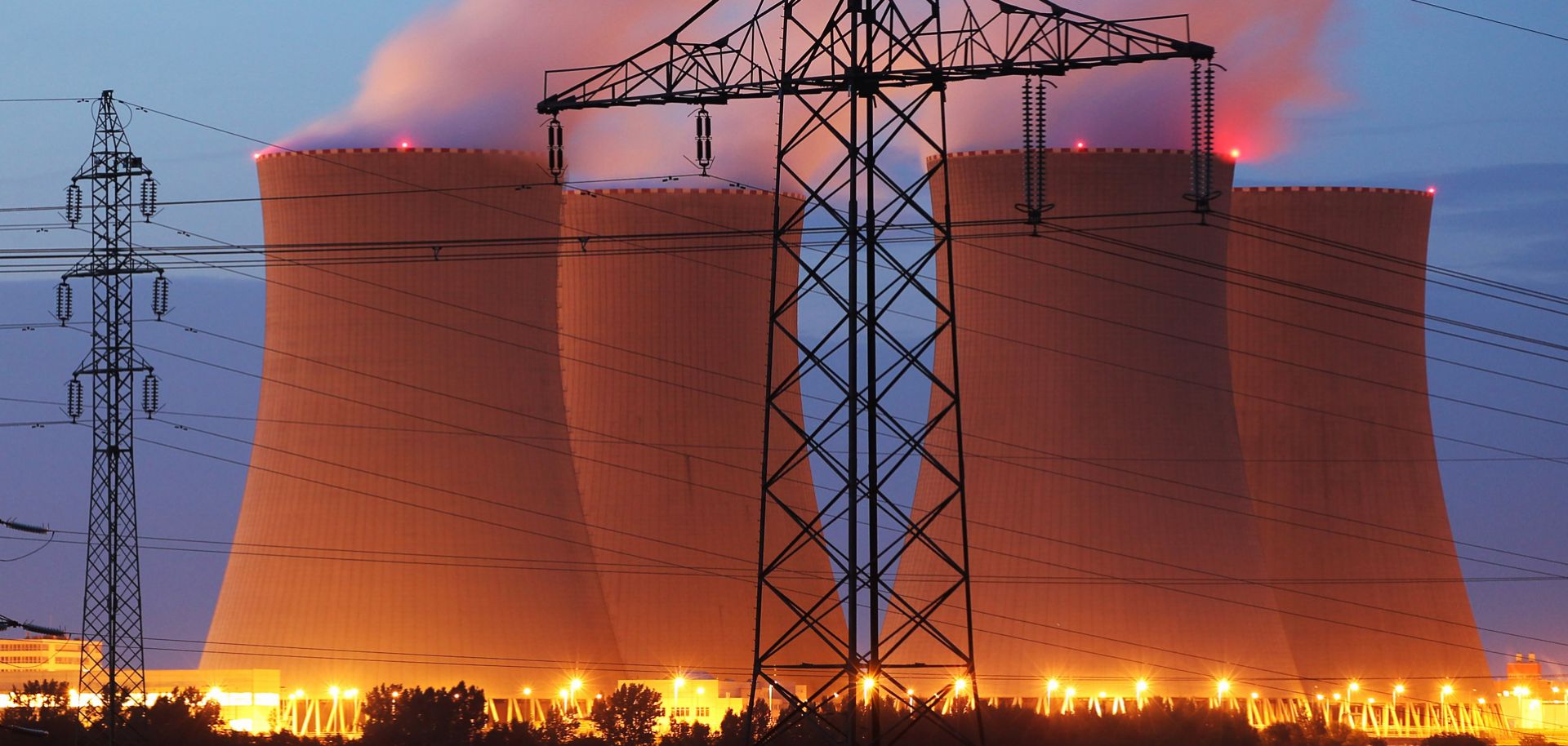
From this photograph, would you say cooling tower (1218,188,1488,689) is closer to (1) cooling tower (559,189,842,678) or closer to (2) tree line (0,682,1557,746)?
(2) tree line (0,682,1557,746)

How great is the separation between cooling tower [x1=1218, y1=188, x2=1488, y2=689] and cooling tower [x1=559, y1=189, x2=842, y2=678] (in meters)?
8.10

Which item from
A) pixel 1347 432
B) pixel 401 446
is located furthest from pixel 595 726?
pixel 1347 432

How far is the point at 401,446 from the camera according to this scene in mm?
33531

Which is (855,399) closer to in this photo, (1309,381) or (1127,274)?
(1127,274)

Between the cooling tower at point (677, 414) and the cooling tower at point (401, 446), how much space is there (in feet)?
6.85

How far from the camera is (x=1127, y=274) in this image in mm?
34594

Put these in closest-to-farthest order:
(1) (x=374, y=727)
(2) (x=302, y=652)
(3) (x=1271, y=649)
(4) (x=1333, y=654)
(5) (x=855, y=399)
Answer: (5) (x=855, y=399), (1) (x=374, y=727), (2) (x=302, y=652), (3) (x=1271, y=649), (4) (x=1333, y=654)

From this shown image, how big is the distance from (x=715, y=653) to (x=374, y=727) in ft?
25.6

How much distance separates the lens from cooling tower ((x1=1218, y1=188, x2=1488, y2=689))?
38.3m

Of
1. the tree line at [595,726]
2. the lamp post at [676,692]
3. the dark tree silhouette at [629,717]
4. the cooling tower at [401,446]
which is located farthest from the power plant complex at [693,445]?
the dark tree silhouette at [629,717]

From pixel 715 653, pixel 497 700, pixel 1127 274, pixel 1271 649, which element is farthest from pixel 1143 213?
pixel 497 700

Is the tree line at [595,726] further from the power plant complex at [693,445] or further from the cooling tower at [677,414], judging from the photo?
the cooling tower at [677,414]

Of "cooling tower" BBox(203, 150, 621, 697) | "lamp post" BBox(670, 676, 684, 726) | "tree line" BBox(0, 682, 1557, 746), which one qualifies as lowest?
"tree line" BBox(0, 682, 1557, 746)

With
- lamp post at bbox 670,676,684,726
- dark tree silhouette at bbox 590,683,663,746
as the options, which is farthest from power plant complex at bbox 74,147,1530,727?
dark tree silhouette at bbox 590,683,663,746
